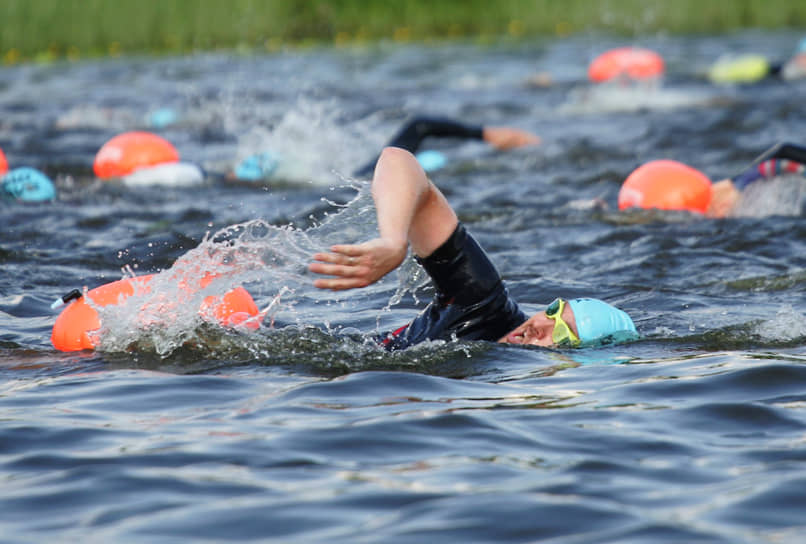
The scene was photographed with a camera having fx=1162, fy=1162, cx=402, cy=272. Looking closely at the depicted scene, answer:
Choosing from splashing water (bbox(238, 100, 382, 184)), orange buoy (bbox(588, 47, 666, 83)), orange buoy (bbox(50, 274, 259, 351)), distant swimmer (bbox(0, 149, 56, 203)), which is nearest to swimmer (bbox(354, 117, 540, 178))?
splashing water (bbox(238, 100, 382, 184))

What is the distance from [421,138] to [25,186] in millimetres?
3947

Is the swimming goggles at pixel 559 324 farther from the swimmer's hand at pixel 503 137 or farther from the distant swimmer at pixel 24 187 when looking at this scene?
the distant swimmer at pixel 24 187

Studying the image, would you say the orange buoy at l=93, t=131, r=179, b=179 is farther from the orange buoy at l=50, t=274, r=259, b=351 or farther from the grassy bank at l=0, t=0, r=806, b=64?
the grassy bank at l=0, t=0, r=806, b=64

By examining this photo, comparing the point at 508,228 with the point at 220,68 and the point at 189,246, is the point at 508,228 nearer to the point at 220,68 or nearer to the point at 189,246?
the point at 189,246

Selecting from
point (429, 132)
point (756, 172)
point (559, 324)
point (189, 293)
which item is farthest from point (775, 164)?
point (189, 293)

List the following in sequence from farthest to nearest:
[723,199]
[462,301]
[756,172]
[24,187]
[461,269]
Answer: [24,187]
[723,199]
[756,172]
[462,301]
[461,269]

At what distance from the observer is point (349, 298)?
756 cm

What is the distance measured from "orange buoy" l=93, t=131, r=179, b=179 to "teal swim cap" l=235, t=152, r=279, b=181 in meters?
0.85

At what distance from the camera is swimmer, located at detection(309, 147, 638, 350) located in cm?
471

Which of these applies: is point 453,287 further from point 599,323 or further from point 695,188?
point 695,188

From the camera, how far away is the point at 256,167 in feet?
40.4

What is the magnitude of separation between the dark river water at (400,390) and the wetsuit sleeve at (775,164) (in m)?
0.29

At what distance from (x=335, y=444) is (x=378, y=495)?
0.54 meters

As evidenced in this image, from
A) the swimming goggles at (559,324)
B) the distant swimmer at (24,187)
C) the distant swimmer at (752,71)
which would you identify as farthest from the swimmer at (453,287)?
the distant swimmer at (752,71)
